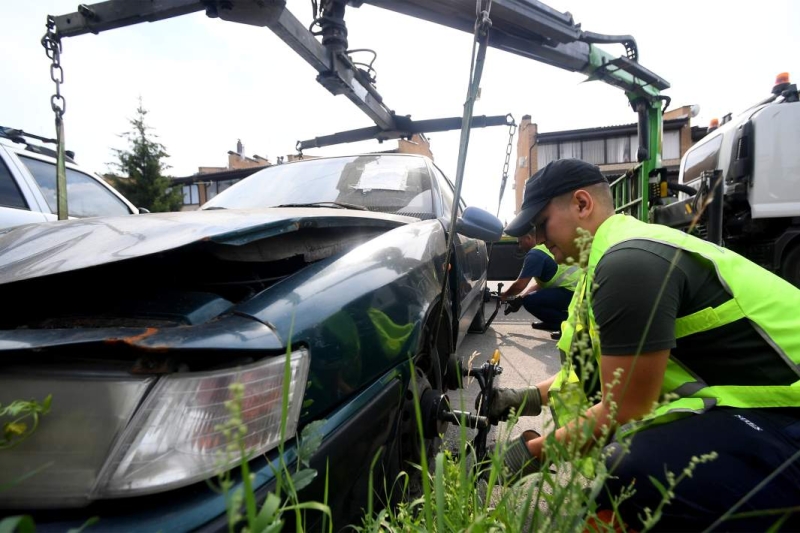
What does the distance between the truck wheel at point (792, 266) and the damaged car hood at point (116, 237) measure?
19.1 feet

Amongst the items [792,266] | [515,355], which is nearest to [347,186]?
[515,355]

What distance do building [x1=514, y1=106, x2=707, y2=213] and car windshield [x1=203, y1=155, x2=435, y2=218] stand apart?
2022cm

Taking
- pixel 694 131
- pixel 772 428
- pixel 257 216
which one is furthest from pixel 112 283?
pixel 694 131

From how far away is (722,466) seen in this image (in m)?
1.10

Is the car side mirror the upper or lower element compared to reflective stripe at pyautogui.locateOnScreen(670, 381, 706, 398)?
upper

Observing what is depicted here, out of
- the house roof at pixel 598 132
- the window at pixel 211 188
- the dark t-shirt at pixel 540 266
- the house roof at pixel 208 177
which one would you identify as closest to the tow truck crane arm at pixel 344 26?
the dark t-shirt at pixel 540 266

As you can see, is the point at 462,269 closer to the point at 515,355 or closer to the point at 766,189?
the point at 515,355

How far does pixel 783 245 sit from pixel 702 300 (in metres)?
5.00

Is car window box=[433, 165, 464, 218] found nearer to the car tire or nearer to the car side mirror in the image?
the car side mirror

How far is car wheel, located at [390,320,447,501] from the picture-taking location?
1.40 meters

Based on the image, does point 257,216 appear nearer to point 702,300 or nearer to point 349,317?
point 349,317

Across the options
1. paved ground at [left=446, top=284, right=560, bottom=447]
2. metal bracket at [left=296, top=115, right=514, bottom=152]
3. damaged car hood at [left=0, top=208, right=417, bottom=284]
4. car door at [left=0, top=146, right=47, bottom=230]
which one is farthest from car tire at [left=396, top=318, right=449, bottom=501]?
car door at [left=0, top=146, right=47, bottom=230]

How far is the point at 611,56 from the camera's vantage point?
4660 millimetres

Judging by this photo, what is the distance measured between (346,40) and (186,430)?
8.75ft
